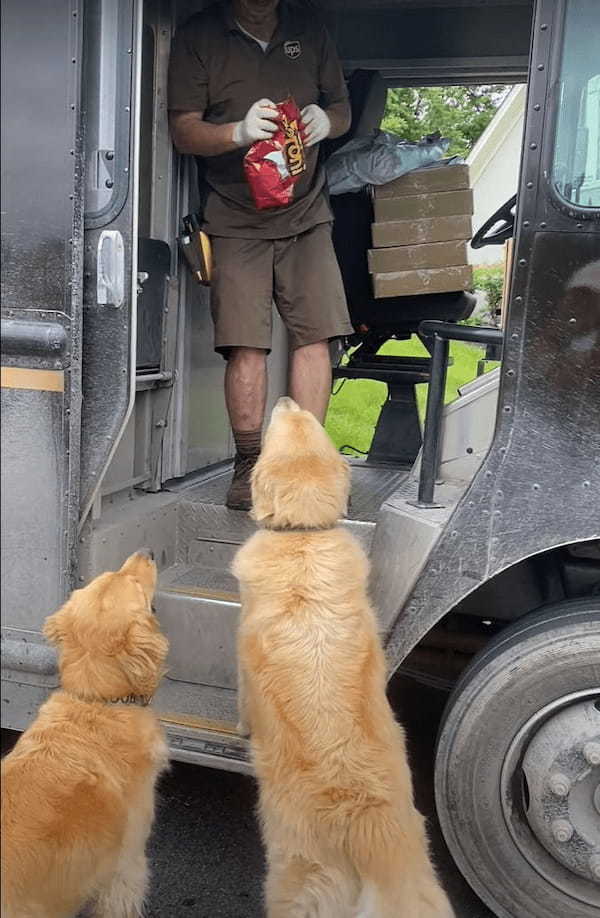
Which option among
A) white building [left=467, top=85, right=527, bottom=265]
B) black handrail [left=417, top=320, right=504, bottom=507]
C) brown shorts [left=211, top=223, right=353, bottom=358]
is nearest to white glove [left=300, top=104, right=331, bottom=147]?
brown shorts [left=211, top=223, right=353, bottom=358]

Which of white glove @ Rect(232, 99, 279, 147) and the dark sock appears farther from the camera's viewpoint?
the dark sock

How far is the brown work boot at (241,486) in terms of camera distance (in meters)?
3.49

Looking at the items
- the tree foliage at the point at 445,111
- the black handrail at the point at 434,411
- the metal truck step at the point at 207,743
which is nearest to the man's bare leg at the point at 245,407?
the metal truck step at the point at 207,743

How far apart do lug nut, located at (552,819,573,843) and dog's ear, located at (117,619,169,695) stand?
4.04ft

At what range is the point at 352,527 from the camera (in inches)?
124

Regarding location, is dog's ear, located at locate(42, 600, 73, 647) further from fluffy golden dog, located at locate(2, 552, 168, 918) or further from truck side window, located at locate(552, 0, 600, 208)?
truck side window, located at locate(552, 0, 600, 208)

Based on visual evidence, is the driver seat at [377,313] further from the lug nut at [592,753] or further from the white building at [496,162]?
the lug nut at [592,753]

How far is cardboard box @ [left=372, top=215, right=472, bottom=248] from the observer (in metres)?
3.84

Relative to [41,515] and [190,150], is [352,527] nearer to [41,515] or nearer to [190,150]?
[41,515]

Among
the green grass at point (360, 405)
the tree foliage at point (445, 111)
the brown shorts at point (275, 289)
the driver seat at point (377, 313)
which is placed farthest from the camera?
the green grass at point (360, 405)

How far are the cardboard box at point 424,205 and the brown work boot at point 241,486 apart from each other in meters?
1.35

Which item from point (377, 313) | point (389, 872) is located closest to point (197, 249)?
point (377, 313)

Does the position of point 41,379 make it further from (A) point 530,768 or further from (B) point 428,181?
(B) point 428,181

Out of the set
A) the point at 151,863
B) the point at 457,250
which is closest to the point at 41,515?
the point at 151,863
